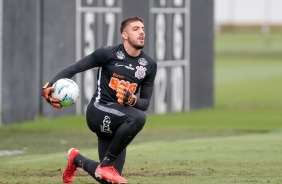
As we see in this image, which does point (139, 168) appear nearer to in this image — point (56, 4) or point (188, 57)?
point (56, 4)

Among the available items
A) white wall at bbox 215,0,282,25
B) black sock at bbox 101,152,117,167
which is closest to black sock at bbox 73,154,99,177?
black sock at bbox 101,152,117,167

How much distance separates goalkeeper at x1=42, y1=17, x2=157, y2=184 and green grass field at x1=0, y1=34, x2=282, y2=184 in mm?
722

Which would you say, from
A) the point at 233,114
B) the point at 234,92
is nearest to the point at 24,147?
the point at 233,114

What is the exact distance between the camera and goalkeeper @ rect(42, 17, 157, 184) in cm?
988

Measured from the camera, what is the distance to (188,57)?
24.4m

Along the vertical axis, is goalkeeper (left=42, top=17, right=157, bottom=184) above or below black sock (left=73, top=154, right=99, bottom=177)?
above

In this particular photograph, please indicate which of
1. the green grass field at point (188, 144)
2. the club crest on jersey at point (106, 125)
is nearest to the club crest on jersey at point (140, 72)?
the club crest on jersey at point (106, 125)

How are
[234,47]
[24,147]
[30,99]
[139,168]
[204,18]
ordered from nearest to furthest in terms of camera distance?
[139,168] < [24,147] < [30,99] < [204,18] < [234,47]

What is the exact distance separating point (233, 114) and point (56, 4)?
5271 mm

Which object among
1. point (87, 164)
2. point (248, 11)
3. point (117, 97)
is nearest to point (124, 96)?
point (117, 97)

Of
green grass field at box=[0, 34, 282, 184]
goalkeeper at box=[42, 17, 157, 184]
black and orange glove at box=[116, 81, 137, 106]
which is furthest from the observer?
green grass field at box=[0, 34, 282, 184]

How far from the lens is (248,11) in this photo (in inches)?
2923

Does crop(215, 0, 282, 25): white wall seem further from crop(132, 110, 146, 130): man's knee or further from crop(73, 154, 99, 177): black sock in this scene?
crop(132, 110, 146, 130): man's knee

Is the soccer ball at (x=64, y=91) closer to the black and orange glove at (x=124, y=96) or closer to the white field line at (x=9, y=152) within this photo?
the black and orange glove at (x=124, y=96)
